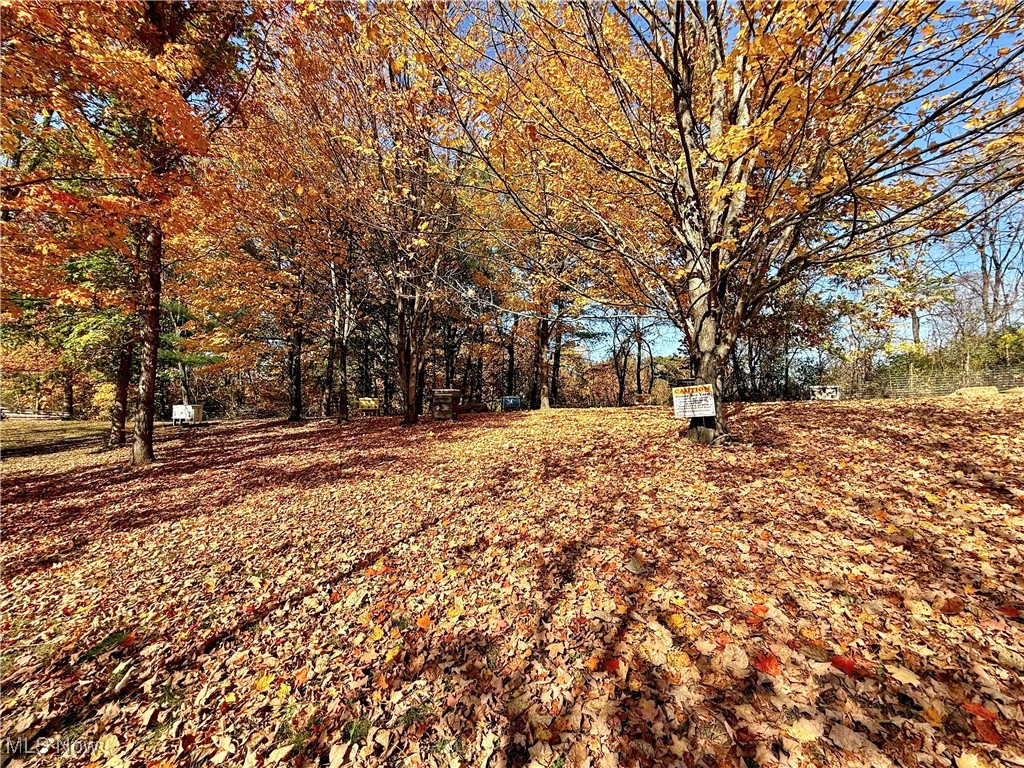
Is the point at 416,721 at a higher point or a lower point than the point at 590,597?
lower

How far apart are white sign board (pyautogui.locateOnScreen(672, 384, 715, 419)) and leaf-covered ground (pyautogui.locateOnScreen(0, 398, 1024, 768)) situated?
598 millimetres

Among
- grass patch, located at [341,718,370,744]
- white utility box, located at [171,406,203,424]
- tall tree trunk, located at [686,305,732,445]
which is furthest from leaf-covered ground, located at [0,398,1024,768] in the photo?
white utility box, located at [171,406,203,424]

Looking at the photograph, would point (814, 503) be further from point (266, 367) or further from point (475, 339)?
point (266, 367)

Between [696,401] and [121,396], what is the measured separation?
1572cm

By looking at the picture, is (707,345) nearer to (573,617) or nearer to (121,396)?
(573,617)

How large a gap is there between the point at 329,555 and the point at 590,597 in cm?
296

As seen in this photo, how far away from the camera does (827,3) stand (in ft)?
10.9

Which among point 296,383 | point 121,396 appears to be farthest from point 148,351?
point 296,383

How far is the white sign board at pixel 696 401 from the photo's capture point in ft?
17.9

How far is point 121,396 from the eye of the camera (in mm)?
11797

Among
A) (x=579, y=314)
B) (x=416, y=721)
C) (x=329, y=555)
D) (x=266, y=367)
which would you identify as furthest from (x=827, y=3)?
(x=266, y=367)

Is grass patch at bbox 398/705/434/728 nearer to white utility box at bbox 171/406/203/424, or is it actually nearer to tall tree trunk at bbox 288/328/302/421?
tall tree trunk at bbox 288/328/302/421

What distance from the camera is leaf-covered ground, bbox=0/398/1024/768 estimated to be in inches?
84.7

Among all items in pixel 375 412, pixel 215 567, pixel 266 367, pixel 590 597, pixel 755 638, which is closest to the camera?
pixel 755 638
